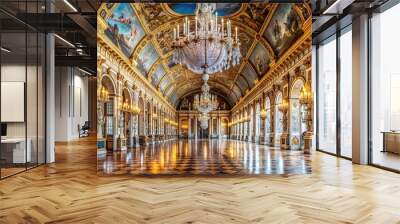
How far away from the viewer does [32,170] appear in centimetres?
687

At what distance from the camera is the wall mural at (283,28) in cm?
939

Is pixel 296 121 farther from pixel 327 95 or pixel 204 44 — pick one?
pixel 204 44

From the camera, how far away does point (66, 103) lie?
19219 mm

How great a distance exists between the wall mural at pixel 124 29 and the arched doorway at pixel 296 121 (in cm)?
625

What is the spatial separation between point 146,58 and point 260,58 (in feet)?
19.3

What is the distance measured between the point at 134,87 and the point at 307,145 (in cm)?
926

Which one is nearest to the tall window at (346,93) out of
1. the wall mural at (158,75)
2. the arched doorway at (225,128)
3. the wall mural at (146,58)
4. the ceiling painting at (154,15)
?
the ceiling painting at (154,15)

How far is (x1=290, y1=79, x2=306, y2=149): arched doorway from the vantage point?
9355 millimetres

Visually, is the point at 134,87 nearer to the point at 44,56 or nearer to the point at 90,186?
the point at 44,56

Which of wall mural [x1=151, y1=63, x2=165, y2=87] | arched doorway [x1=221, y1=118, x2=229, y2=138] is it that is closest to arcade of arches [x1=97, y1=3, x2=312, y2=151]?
wall mural [x1=151, y1=63, x2=165, y2=87]

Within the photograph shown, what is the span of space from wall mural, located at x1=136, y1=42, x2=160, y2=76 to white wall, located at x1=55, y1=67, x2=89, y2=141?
564cm

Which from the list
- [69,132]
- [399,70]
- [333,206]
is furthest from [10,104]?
[69,132]

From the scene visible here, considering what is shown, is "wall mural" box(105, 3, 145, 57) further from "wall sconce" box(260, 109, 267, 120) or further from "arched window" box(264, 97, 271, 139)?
"wall sconce" box(260, 109, 267, 120)

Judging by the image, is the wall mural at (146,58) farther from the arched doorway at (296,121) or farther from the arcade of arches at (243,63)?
the arched doorway at (296,121)
